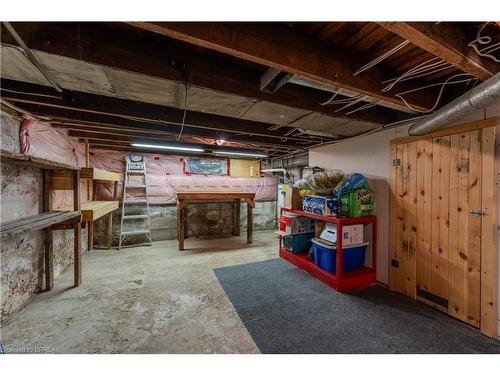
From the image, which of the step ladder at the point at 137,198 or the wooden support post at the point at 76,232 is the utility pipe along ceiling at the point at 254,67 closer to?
the wooden support post at the point at 76,232

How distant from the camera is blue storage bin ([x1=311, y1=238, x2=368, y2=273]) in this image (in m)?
2.62

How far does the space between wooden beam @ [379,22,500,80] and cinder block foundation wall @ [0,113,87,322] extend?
3170mm

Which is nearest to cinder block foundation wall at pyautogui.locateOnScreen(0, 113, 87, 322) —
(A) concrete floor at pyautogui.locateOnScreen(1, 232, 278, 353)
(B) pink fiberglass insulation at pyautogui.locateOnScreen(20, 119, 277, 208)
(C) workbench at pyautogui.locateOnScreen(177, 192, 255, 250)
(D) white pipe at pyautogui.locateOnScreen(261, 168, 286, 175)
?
(A) concrete floor at pyautogui.locateOnScreen(1, 232, 278, 353)

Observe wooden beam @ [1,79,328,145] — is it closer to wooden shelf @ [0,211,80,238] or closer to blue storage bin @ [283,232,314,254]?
wooden shelf @ [0,211,80,238]

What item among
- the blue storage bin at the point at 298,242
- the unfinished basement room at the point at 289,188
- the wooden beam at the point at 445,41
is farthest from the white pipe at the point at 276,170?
the wooden beam at the point at 445,41

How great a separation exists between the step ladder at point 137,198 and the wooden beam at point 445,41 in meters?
4.80

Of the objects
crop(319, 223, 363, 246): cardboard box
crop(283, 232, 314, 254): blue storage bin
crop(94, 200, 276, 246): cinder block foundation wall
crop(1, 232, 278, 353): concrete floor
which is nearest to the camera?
crop(1, 232, 278, 353): concrete floor

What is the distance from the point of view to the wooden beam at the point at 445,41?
0.96 metres

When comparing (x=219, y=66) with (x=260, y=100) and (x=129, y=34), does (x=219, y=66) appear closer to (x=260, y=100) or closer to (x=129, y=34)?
(x=260, y=100)

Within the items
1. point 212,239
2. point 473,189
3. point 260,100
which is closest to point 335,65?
point 260,100

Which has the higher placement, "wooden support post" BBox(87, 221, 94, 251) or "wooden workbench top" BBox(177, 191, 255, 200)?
"wooden workbench top" BBox(177, 191, 255, 200)

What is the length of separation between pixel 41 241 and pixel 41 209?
38 centimetres

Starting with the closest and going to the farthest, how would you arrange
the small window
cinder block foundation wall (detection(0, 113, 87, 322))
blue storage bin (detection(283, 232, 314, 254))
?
cinder block foundation wall (detection(0, 113, 87, 322))
blue storage bin (detection(283, 232, 314, 254))
the small window

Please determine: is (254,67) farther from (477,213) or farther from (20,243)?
(20,243)
